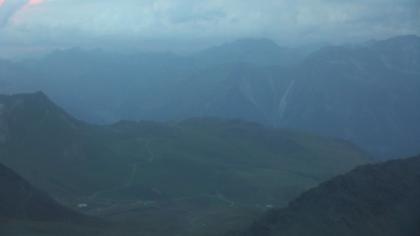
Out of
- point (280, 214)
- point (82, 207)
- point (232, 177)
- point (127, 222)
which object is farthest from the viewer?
point (232, 177)

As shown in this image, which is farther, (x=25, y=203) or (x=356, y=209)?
(x=25, y=203)

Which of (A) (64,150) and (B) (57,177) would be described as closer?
(B) (57,177)

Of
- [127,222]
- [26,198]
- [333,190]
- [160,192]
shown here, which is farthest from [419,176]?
[160,192]

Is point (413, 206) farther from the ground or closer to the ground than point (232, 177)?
farther from the ground

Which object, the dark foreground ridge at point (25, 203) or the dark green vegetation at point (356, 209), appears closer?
the dark green vegetation at point (356, 209)

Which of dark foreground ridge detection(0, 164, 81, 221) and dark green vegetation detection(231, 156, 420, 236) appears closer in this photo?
dark green vegetation detection(231, 156, 420, 236)

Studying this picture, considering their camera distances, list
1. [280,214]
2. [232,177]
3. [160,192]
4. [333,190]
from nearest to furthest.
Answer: [280,214]
[333,190]
[160,192]
[232,177]

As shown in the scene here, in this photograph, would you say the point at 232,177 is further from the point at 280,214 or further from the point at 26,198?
the point at 280,214

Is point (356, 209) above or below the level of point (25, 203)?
below
